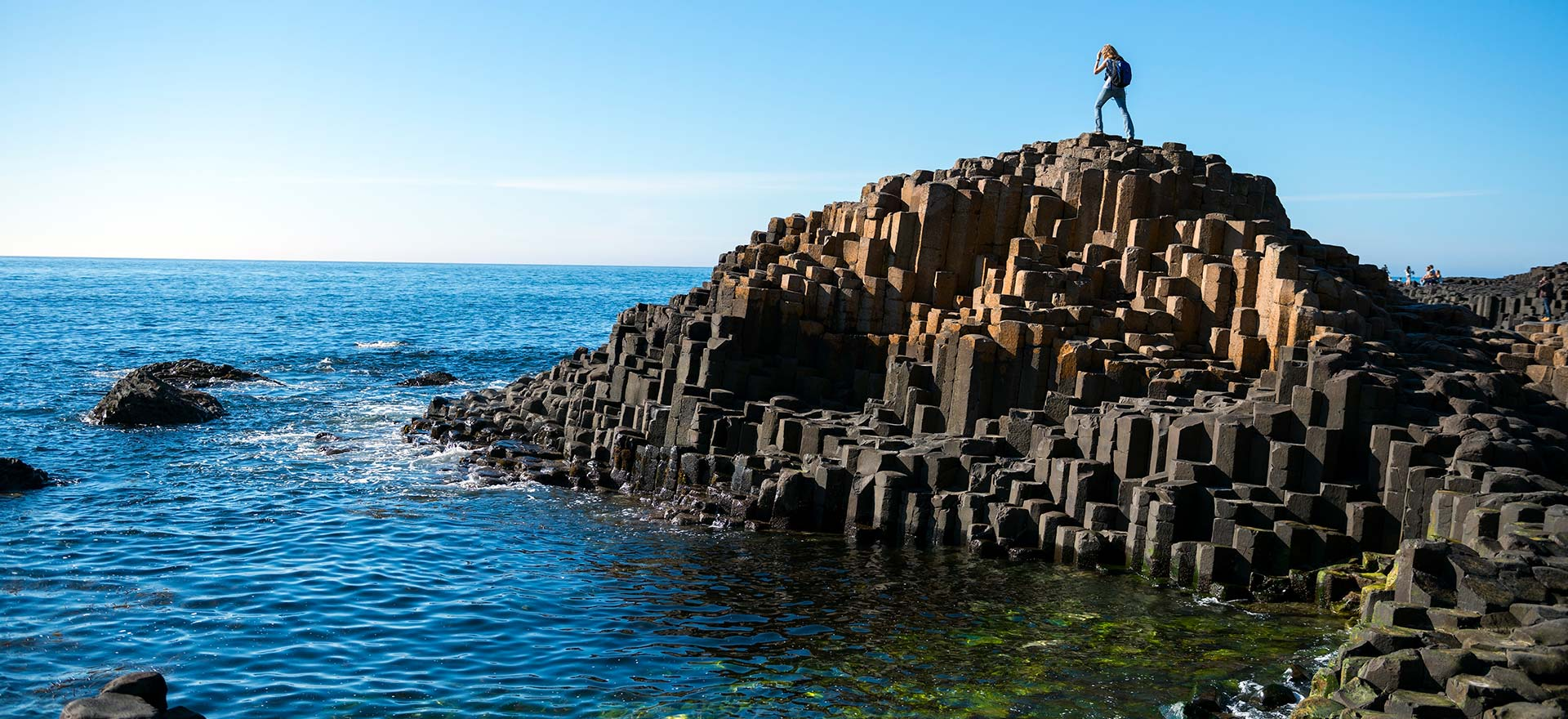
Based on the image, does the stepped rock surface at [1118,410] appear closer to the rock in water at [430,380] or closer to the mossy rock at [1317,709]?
the mossy rock at [1317,709]

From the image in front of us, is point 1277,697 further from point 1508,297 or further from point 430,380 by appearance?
point 1508,297

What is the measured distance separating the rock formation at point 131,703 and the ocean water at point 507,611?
119 centimetres

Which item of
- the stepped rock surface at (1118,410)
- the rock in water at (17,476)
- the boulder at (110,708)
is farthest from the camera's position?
the rock in water at (17,476)

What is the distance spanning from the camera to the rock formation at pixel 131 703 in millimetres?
8797

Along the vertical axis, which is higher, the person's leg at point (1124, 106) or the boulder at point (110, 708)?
the person's leg at point (1124, 106)

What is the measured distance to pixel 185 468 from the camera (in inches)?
880

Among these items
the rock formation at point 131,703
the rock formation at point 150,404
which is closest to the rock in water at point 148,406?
the rock formation at point 150,404

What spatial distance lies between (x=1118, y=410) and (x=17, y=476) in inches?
688

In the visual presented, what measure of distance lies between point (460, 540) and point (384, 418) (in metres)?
12.9

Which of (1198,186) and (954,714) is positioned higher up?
(1198,186)

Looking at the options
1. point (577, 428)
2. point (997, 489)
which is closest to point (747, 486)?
point (997, 489)

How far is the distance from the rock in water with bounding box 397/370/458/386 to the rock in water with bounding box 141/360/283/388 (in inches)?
146

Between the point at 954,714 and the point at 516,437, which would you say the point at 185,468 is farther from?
the point at 954,714

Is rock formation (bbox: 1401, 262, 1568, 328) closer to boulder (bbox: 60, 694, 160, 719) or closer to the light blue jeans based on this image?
the light blue jeans
